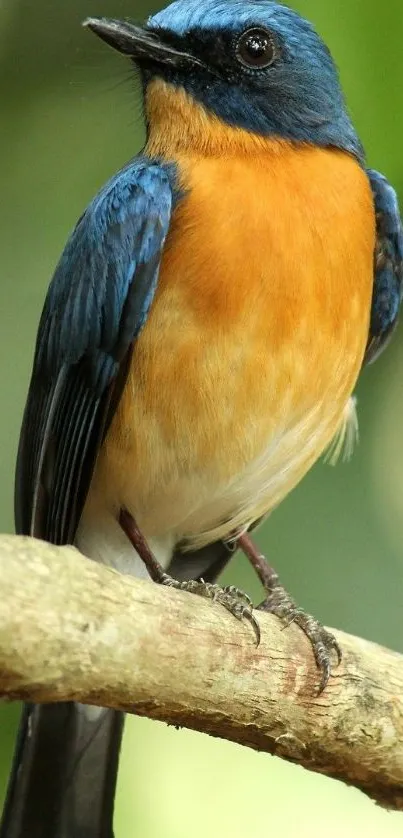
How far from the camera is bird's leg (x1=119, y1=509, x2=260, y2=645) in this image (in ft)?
11.4

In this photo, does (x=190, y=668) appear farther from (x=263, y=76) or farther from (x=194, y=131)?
(x=263, y=76)

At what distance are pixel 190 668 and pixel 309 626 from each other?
713mm

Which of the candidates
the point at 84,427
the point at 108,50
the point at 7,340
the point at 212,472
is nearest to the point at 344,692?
the point at 212,472

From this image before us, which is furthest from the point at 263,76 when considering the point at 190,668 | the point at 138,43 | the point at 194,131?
the point at 190,668

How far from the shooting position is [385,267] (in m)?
4.39

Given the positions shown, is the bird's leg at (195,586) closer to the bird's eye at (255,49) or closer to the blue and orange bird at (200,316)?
the blue and orange bird at (200,316)

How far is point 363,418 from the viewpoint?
4.52 meters

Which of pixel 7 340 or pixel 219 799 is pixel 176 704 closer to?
pixel 219 799

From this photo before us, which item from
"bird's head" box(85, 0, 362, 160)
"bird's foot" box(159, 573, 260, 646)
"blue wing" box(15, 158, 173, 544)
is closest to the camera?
"bird's foot" box(159, 573, 260, 646)

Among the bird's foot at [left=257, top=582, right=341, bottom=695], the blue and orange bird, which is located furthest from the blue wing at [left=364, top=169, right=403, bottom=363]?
the bird's foot at [left=257, top=582, right=341, bottom=695]

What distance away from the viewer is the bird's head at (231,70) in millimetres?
4039

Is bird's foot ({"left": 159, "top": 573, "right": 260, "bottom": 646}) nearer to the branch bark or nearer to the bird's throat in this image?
the branch bark

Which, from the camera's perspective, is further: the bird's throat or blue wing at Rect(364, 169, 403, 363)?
blue wing at Rect(364, 169, 403, 363)

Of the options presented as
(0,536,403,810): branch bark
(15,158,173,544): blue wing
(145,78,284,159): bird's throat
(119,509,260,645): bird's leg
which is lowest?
(0,536,403,810): branch bark
